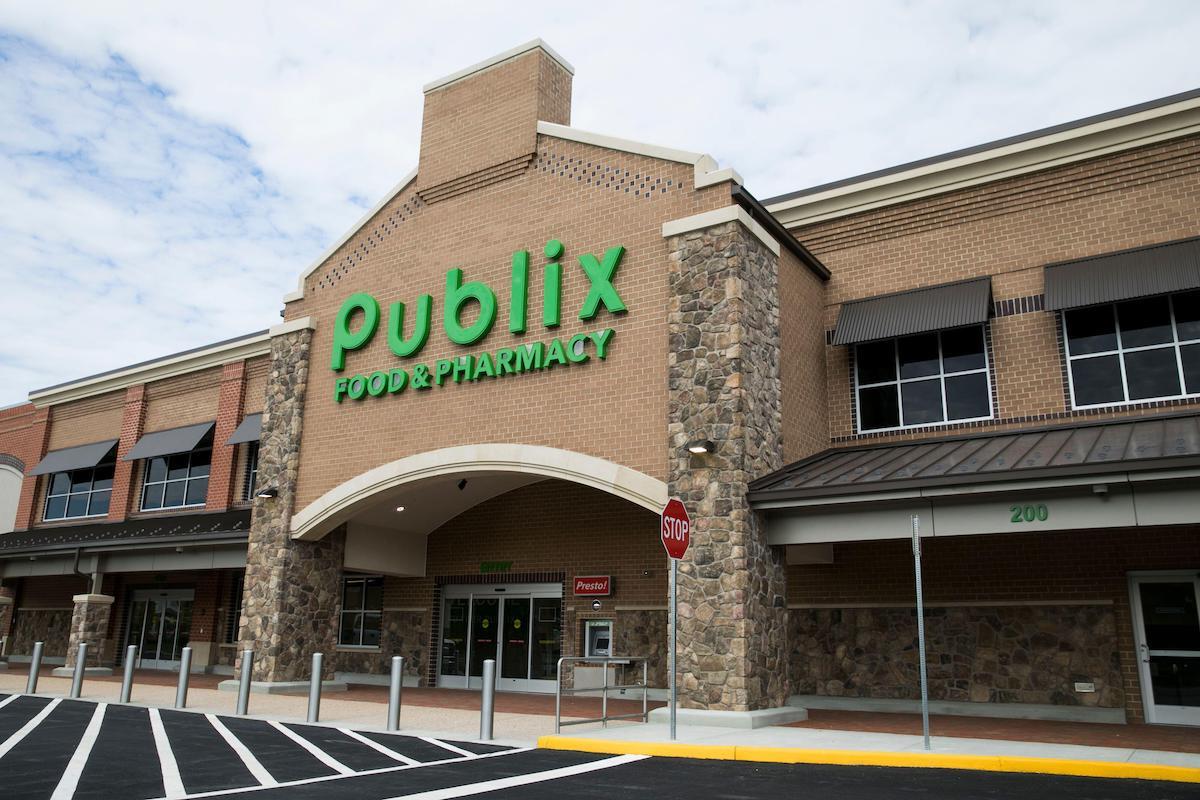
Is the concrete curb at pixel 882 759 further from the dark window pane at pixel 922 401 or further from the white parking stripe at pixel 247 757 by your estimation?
the dark window pane at pixel 922 401

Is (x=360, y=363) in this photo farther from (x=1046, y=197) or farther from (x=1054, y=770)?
(x=1054, y=770)

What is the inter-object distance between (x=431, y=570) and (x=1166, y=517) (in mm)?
15766

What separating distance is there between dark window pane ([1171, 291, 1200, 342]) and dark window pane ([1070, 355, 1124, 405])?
100 cm

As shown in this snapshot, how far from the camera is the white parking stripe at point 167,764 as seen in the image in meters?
8.13

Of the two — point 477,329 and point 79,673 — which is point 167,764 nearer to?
point 477,329

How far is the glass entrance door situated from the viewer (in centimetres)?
1352

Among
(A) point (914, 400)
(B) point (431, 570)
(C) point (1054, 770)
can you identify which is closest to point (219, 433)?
(B) point (431, 570)

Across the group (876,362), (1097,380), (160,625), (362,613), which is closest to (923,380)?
(876,362)

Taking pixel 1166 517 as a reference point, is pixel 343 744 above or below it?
below

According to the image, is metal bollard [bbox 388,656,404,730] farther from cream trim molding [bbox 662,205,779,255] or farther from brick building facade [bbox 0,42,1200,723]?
cream trim molding [bbox 662,205,779,255]

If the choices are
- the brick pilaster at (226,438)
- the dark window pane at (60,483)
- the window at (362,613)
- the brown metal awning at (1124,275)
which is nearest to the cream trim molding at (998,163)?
the brown metal awning at (1124,275)

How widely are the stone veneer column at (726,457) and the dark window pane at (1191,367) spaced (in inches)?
237

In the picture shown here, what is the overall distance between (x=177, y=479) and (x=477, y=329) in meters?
14.8

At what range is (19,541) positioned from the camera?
30125 millimetres
